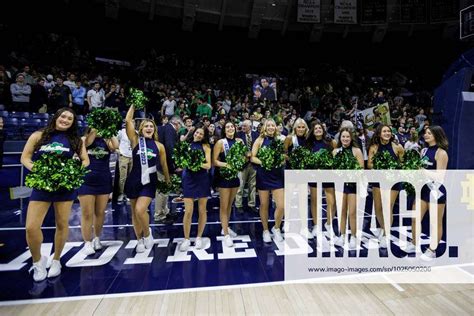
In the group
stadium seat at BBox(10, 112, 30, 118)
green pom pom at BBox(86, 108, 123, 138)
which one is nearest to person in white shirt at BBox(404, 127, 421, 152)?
green pom pom at BBox(86, 108, 123, 138)

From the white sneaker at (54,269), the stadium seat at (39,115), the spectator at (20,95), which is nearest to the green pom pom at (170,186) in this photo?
the white sneaker at (54,269)

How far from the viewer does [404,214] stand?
5.33m

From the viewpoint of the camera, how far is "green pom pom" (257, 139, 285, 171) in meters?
3.86

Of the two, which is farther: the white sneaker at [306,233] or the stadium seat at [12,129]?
the stadium seat at [12,129]

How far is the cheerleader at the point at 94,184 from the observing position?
3562 mm

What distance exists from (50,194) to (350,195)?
323 cm

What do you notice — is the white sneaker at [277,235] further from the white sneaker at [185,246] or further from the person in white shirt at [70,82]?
the person in white shirt at [70,82]

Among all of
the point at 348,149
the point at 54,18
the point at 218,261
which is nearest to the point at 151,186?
the point at 218,261

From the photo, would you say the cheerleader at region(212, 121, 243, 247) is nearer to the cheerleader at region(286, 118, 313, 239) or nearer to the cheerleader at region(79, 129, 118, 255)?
the cheerleader at region(286, 118, 313, 239)

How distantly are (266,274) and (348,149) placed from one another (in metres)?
1.89

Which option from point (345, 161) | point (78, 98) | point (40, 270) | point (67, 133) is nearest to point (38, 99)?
point (78, 98)

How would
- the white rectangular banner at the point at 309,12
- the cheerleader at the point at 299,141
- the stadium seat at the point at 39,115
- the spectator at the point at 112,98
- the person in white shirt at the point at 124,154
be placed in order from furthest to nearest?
the white rectangular banner at the point at 309,12
the spectator at the point at 112,98
the stadium seat at the point at 39,115
the person in white shirt at the point at 124,154
the cheerleader at the point at 299,141

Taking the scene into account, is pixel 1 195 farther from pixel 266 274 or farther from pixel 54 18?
pixel 54 18

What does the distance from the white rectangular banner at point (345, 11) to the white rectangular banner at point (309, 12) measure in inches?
36.7
